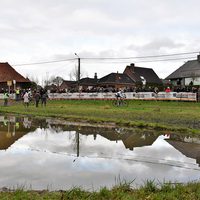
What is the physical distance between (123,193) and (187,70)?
2328 inches

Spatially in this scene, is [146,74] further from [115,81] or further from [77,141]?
[77,141]

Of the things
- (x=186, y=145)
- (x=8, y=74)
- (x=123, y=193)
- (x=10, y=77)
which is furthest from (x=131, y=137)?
(x=8, y=74)

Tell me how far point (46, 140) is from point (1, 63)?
60685mm

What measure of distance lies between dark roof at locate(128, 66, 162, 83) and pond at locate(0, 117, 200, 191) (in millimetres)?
67690

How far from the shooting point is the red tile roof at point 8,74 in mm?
60344

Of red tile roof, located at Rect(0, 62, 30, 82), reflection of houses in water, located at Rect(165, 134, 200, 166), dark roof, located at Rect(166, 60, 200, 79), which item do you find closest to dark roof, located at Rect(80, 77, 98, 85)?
red tile roof, located at Rect(0, 62, 30, 82)

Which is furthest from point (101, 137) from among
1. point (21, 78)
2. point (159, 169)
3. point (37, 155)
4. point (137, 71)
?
point (137, 71)

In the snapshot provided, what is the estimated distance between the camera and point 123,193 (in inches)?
151

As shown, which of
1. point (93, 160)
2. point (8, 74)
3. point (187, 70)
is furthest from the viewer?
point (8, 74)

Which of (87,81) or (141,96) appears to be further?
(87,81)

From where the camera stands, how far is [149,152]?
6.88 meters

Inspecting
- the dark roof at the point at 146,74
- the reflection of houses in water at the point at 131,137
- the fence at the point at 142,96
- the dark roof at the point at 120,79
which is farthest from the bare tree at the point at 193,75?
the reflection of houses in water at the point at 131,137

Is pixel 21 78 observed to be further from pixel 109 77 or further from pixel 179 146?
pixel 179 146

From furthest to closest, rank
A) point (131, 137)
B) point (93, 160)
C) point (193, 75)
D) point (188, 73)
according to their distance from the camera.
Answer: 1. point (188, 73)
2. point (193, 75)
3. point (131, 137)
4. point (93, 160)
